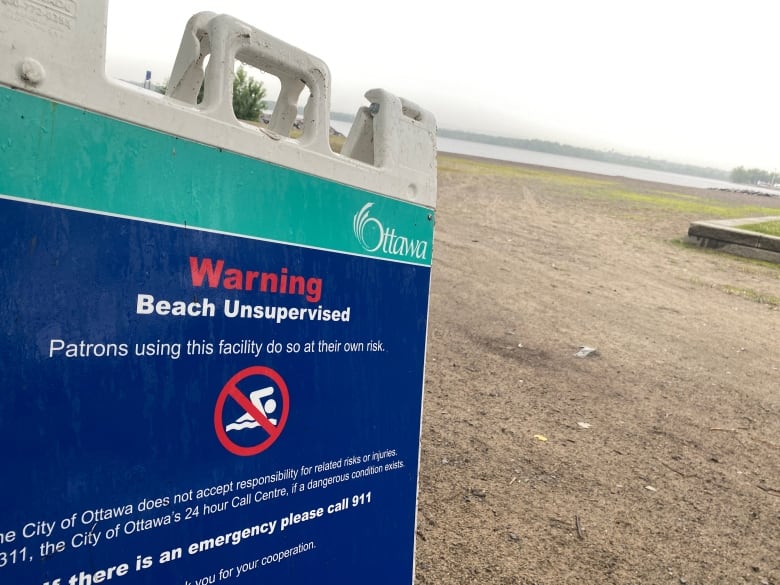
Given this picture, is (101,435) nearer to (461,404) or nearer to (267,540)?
(267,540)

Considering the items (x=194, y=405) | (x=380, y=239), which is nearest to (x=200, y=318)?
(x=194, y=405)

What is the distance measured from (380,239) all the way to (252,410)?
65 cm

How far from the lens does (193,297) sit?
4.91 feet

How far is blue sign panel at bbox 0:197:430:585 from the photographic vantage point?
1.26m

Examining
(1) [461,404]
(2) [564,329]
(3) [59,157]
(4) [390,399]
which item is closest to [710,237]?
(2) [564,329]

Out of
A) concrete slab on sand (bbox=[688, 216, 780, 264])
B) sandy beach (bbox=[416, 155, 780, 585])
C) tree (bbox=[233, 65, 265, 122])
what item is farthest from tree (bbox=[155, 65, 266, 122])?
concrete slab on sand (bbox=[688, 216, 780, 264])

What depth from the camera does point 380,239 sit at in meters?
1.98

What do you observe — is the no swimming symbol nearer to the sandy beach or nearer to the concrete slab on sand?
the sandy beach

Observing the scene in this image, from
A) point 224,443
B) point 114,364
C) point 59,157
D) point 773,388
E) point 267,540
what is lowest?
point 773,388

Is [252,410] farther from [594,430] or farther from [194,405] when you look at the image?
[594,430]

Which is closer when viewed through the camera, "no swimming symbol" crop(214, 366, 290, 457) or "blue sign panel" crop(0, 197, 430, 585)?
"blue sign panel" crop(0, 197, 430, 585)

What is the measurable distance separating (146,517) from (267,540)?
0.37 meters

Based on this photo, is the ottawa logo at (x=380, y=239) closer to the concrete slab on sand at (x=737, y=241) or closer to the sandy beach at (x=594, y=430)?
the sandy beach at (x=594, y=430)

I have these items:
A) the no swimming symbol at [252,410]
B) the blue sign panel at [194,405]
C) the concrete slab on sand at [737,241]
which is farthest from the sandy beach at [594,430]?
the concrete slab on sand at [737,241]
